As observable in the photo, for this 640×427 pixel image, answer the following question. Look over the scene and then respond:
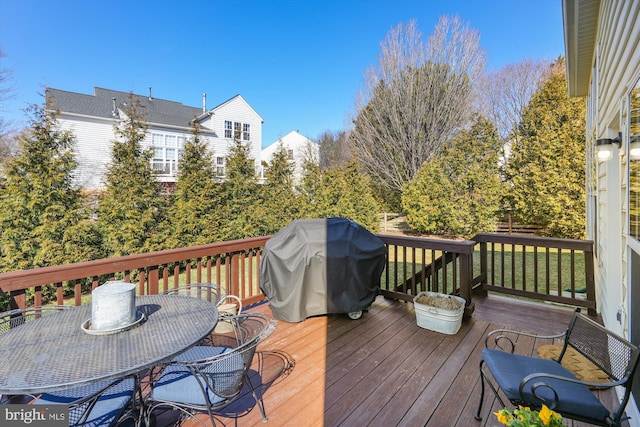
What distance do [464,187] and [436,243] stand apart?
828 centimetres

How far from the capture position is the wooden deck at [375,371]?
6.66 ft

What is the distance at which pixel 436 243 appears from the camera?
380 cm

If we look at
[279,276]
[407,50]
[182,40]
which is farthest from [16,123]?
[407,50]

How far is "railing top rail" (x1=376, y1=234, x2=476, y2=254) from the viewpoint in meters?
3.54

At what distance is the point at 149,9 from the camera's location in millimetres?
8289

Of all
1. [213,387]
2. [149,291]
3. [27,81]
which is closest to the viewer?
[213,387]

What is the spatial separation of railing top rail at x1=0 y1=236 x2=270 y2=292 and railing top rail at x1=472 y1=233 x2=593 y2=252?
11.8 feet

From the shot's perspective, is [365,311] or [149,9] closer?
[365,311]

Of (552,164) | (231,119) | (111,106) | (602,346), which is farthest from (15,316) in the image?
(231,119)

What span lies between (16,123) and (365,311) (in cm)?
1291

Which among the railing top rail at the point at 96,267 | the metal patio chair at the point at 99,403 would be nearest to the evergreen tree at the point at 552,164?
the railing top rail at the point at 96,267

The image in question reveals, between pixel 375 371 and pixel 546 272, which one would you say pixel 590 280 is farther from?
pixel 375 371

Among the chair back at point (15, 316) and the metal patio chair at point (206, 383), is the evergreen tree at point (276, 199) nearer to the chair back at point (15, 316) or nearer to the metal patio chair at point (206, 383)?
the chair back at point (15, 316)

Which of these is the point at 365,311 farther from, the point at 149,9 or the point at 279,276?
the point at 149,9
